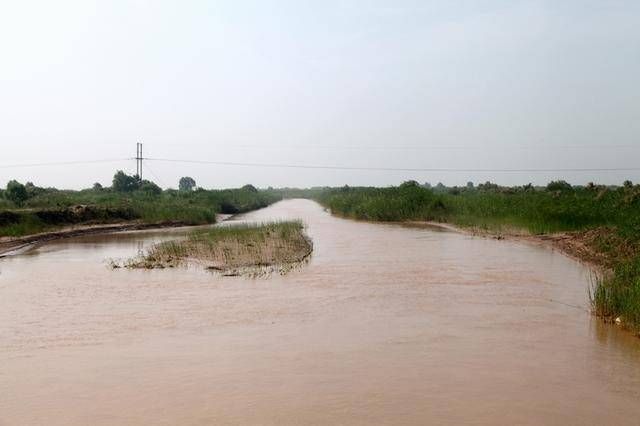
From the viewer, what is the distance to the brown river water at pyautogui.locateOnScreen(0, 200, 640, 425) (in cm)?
638

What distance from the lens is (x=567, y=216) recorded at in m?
23.5

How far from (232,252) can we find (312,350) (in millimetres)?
8551

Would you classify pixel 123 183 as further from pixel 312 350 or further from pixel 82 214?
pixel 312 350

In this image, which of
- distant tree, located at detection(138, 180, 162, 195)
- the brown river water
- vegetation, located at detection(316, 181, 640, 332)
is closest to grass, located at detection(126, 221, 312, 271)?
the brown river water

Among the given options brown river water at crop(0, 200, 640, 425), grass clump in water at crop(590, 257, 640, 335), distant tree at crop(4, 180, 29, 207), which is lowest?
brown river water at crop(0, 200, 640, 425)

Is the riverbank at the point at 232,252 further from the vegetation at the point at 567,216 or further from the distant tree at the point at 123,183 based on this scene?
the distant tree at the point at 123,183

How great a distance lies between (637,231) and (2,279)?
15.5m

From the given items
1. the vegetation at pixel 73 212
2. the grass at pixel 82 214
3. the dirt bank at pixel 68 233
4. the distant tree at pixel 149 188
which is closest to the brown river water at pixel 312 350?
the dirt bank at pixel 68 233

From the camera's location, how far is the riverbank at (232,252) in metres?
15.5

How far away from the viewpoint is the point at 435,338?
9.02 meters

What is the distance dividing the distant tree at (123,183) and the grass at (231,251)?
36.0 meters

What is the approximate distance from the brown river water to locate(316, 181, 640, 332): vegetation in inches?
25.7

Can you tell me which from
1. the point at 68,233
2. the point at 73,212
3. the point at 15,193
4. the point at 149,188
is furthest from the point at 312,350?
the point at 149,188

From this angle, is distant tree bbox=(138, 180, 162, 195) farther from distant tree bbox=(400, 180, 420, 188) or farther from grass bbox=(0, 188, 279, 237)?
distant tree bbox=(400, 180, 420, 188)
